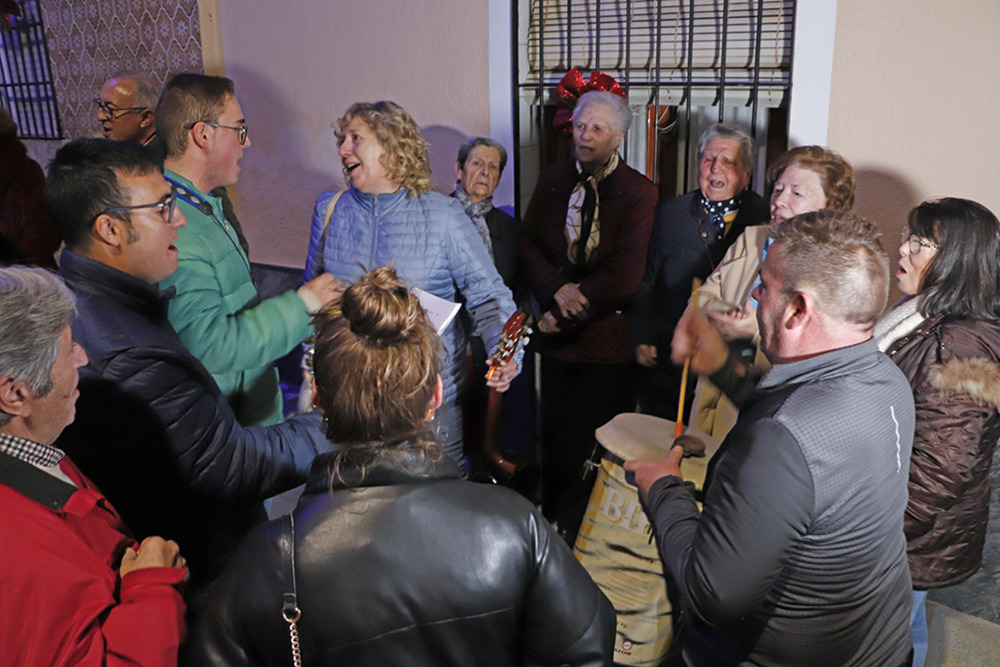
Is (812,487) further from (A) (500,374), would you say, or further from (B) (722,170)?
(B) (722,170)

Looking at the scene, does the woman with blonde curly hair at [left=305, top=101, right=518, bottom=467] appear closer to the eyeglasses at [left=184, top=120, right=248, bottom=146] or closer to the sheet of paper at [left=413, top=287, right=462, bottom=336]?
the sheet of paper at [left=413, top=287, right=462, bottom=336]

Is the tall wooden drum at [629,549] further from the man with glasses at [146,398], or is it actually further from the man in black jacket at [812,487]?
the man with glasses at [146,398]

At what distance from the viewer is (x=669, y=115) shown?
400 cm

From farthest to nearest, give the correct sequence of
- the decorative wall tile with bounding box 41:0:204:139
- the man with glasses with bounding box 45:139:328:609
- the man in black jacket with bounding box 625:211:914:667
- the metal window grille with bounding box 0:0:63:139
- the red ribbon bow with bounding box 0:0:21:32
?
1. the metal window grille with bounding box 0:0:63:139
2. the red ribbon bow with bounding box 0:0:21:32
3. the decorative wall tile with bounding box 41:0:204:139
4. the man with glasses with bounding box 45:139:328:609
5. the man in black jacket with bounding box 625:211:914:667

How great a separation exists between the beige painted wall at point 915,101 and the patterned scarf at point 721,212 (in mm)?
462

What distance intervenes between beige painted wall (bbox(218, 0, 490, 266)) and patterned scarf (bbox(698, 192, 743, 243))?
1.31m

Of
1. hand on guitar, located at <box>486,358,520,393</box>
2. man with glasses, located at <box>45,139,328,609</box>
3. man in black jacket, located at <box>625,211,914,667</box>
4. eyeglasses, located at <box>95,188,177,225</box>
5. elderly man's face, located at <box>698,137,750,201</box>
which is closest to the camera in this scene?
man in black jacket, located at <box>625,211,914,667</box>

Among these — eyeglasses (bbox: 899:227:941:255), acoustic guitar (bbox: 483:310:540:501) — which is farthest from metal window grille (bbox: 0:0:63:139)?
eyeglasses (bbox: 899:227:941:255)

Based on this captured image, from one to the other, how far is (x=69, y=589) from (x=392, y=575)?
0.53 m

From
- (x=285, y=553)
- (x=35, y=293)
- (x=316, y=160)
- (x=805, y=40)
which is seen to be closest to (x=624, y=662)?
(x=285, y=553)

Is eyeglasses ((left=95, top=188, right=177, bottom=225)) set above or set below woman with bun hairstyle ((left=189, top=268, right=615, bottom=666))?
above

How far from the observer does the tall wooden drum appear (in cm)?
231

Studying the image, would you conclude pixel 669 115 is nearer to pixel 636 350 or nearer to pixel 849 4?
pixel 849 4

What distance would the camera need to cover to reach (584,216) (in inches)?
Result: 132
